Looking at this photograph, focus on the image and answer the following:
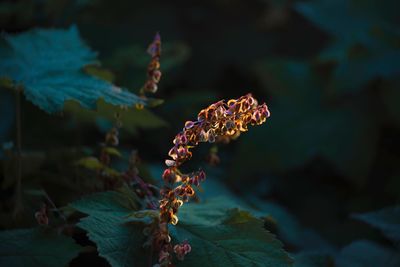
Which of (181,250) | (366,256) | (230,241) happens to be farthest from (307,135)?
(181,250)

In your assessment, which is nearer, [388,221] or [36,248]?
[36,248]

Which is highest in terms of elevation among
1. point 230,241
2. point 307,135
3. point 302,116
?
point 302,116

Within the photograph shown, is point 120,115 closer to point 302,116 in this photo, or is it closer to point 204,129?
point 204,129

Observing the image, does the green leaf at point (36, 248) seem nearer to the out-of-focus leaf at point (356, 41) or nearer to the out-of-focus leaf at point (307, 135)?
the out-of-focus leaf at point (307, 135)

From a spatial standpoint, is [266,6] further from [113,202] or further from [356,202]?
[113,202]

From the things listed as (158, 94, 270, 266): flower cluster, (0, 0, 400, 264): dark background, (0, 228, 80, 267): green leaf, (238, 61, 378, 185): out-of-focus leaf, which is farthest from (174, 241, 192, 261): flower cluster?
(238, 61, 378, 185): out-of-focus leaf

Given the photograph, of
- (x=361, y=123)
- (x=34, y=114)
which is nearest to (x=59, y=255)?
(x=34, y=114)
